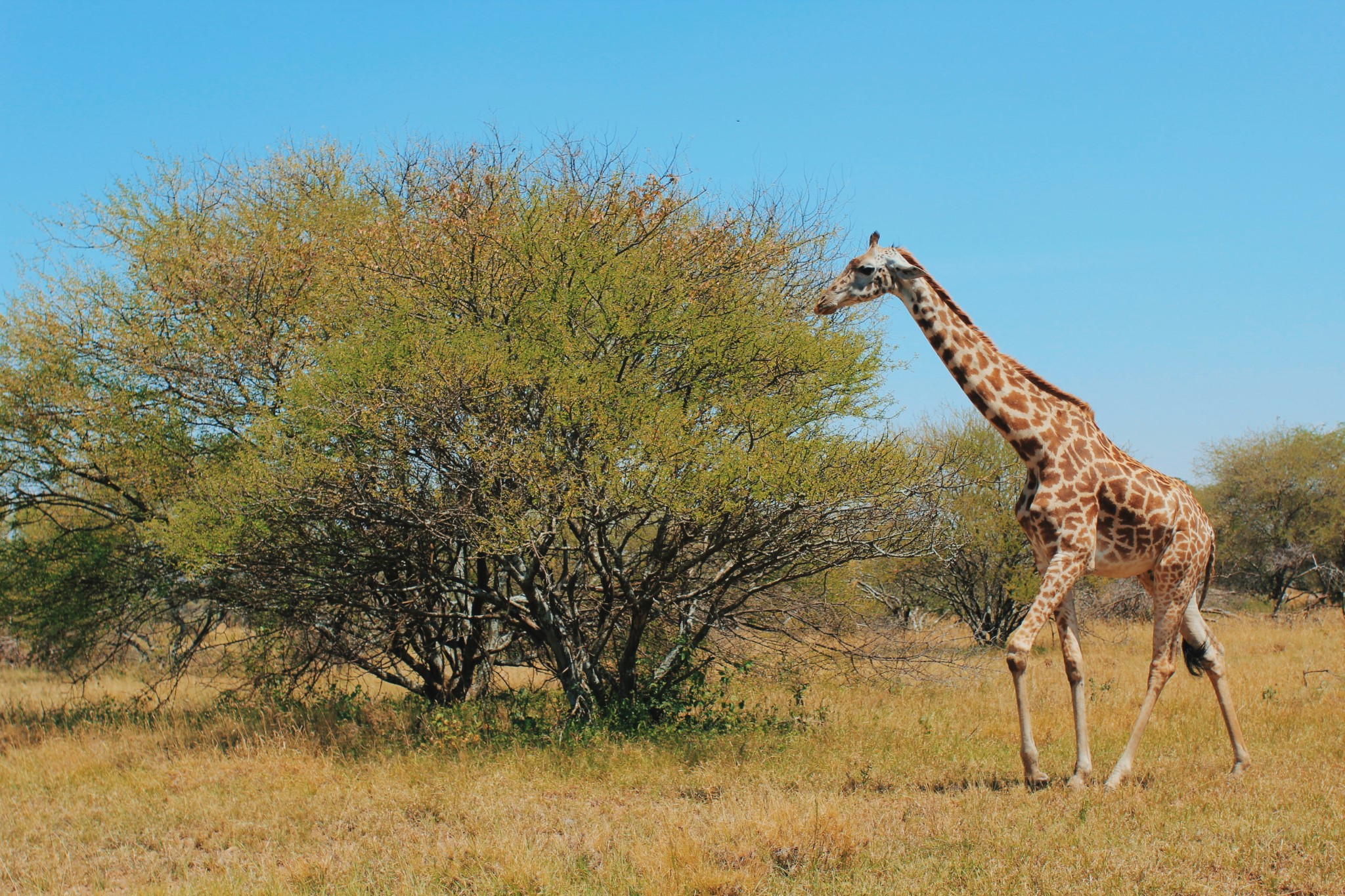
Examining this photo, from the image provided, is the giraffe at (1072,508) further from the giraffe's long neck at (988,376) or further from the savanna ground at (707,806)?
the savanna ground at (707,806)

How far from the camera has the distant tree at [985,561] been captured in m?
18.0

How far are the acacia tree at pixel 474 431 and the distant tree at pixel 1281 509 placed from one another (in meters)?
23.5

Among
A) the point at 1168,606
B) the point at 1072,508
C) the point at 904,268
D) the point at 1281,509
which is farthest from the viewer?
the point at 1281,509

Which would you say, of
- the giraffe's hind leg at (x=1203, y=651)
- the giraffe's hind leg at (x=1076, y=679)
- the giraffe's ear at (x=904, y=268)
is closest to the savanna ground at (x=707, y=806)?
the giraffe's hind leg at (x=1076, y=679)

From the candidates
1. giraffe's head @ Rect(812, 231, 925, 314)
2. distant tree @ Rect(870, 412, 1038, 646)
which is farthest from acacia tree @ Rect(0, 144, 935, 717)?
distant tree @ Rect(870, 412, 1038, 646)

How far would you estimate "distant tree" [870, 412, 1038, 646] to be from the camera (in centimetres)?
1802

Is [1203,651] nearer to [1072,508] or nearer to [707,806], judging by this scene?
[1072,508]

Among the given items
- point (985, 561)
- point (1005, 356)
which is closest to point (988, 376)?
point (1005, 356)

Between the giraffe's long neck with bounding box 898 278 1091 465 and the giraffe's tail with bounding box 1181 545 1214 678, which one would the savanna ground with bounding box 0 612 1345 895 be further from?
the giraffe's long neck with bounding box 898 278 1091 465

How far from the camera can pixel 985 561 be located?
63.9ft

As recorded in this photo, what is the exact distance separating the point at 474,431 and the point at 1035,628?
502 cm

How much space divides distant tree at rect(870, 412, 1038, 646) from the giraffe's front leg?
9215 millimetres

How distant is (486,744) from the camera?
959 cm

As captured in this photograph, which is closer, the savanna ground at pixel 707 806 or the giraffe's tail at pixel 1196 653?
the savanna ground at pixel 707 806
